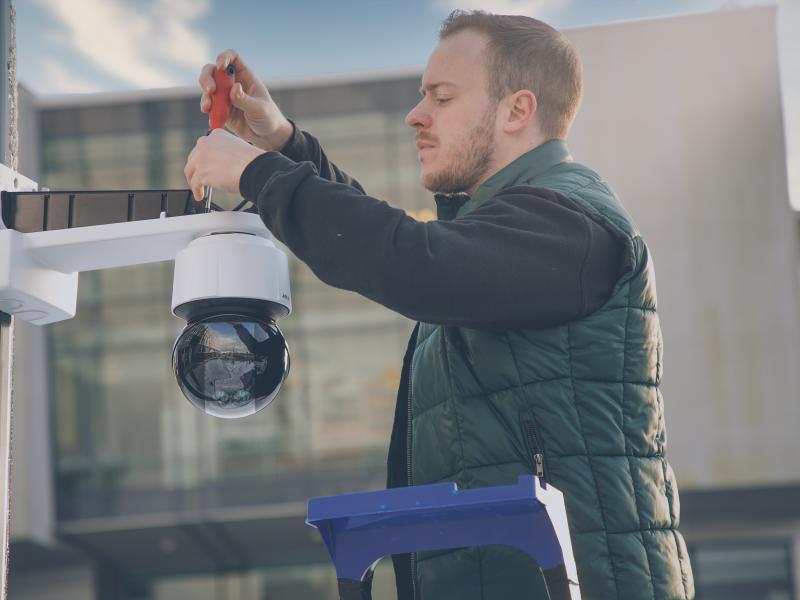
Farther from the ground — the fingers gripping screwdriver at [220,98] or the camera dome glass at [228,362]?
the fingers gripping screwdriver at [220,98]

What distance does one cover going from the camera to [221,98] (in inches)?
70.1

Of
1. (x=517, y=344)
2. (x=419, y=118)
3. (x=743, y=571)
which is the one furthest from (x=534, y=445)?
(x=743, y=571)

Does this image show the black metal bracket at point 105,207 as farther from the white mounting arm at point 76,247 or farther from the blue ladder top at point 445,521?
the blue ladder top at point 445,521

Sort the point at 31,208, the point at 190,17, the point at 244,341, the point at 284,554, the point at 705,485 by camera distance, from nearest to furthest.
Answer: the point at 244,341
the point at 31,208
the point at 190,17
the point at 705,485
the point at 284,554

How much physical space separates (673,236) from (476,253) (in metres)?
11.9

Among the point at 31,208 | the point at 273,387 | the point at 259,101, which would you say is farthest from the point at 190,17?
the point at 273,387

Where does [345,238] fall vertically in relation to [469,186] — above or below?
below

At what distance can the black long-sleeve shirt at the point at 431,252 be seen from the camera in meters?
1.49

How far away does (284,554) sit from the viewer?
14.7m

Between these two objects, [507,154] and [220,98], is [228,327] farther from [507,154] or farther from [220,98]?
[507,154]

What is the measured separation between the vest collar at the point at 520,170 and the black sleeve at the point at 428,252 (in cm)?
24

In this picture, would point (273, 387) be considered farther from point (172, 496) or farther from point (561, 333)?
point (172, 496)

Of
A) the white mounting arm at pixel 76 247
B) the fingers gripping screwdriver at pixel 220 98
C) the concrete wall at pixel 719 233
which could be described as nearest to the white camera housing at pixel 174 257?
the white mounting arm at pixel 76 247

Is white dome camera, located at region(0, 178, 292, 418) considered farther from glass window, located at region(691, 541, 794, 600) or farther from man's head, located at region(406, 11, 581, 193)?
glass window, located at region(691, 541, 794, 600)
